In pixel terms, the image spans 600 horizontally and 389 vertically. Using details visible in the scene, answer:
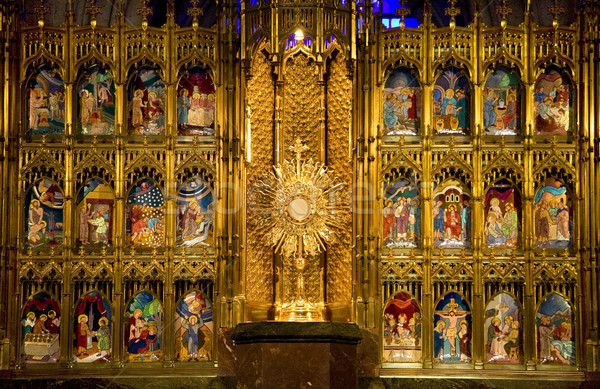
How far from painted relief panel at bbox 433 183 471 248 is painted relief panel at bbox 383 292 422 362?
1.18 m

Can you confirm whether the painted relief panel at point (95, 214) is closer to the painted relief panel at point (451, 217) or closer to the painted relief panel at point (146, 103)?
the painted relief panel at point (146, 103)

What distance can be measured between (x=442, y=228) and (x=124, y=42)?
21.1ft

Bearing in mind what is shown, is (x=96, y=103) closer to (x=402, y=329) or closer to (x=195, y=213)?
(x=195, y=213)

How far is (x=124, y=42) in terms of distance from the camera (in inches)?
638

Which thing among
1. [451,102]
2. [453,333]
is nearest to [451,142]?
[451,102]

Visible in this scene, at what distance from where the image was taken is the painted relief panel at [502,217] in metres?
16.0

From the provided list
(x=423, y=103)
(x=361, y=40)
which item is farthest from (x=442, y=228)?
(x=361, y=40)

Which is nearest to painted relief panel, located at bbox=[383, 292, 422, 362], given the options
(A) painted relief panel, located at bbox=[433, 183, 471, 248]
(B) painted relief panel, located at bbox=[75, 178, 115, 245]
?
(A) painted relief panel, located at bbox=[433, 183, 471, 248]

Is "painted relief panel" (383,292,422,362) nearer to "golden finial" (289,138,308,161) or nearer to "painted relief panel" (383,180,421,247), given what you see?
"painted relief panel" (383,180,421,247)

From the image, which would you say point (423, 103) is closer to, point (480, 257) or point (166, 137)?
point (480, 257)

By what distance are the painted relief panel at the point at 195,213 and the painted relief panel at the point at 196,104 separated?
3.06 feet

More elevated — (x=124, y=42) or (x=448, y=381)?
(x=124, y=42)

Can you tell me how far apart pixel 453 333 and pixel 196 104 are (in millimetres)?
6002

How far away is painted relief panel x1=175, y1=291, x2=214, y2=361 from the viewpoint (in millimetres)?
15875
